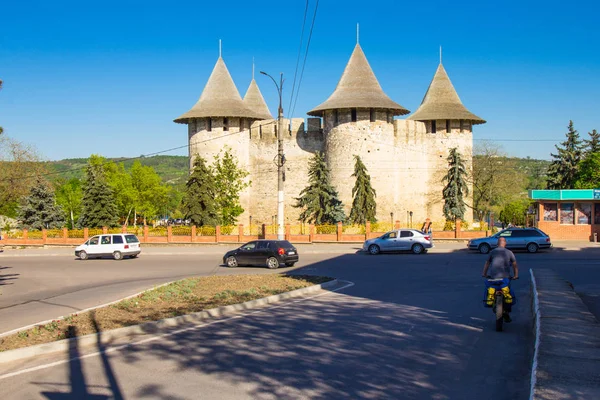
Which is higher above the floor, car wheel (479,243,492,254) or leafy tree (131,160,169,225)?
leafy tree (131,160,169,225)

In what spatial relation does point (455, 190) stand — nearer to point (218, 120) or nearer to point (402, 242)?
point (402, 242)

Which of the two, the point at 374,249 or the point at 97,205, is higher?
the point at 97,205

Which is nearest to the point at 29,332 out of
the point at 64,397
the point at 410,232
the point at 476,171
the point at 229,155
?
the point at 64,397

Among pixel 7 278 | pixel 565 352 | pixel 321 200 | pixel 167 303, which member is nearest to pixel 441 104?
pixel 321 200

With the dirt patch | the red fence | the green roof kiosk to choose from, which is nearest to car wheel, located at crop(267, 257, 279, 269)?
the dirt patch

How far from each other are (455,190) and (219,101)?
19596 mm

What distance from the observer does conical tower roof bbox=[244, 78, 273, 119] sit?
60.7 m

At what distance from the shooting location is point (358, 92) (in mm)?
48719

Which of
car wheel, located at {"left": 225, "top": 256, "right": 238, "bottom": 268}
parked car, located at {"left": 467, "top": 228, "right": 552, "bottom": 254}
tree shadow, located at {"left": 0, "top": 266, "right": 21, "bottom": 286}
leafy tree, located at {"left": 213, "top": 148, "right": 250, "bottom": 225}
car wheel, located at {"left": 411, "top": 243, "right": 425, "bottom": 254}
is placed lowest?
tree shadow, located at {"left": 0, "top": 266, "right": 21, "bottom": 286}

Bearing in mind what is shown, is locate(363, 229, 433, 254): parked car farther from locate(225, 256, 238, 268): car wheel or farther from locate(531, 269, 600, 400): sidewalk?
locate(531, 269, 600, 400): sidewalk

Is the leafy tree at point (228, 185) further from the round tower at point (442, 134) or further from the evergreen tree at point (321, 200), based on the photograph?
the round tower at point (442, 134)

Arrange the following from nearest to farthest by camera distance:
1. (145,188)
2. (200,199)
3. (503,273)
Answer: (503,273) → (200,199) → (145,188)

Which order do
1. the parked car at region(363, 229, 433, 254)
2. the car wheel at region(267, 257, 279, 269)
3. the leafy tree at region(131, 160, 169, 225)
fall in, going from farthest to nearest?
the leafy tree at region(131, 160, 169, 225)
the parked car at region(363, 229, 433, 254)
the car wheel at region(267, 257, 279, 269)

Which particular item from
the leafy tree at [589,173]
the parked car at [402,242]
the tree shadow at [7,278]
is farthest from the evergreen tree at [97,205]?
the leafy tree at [589,173]
